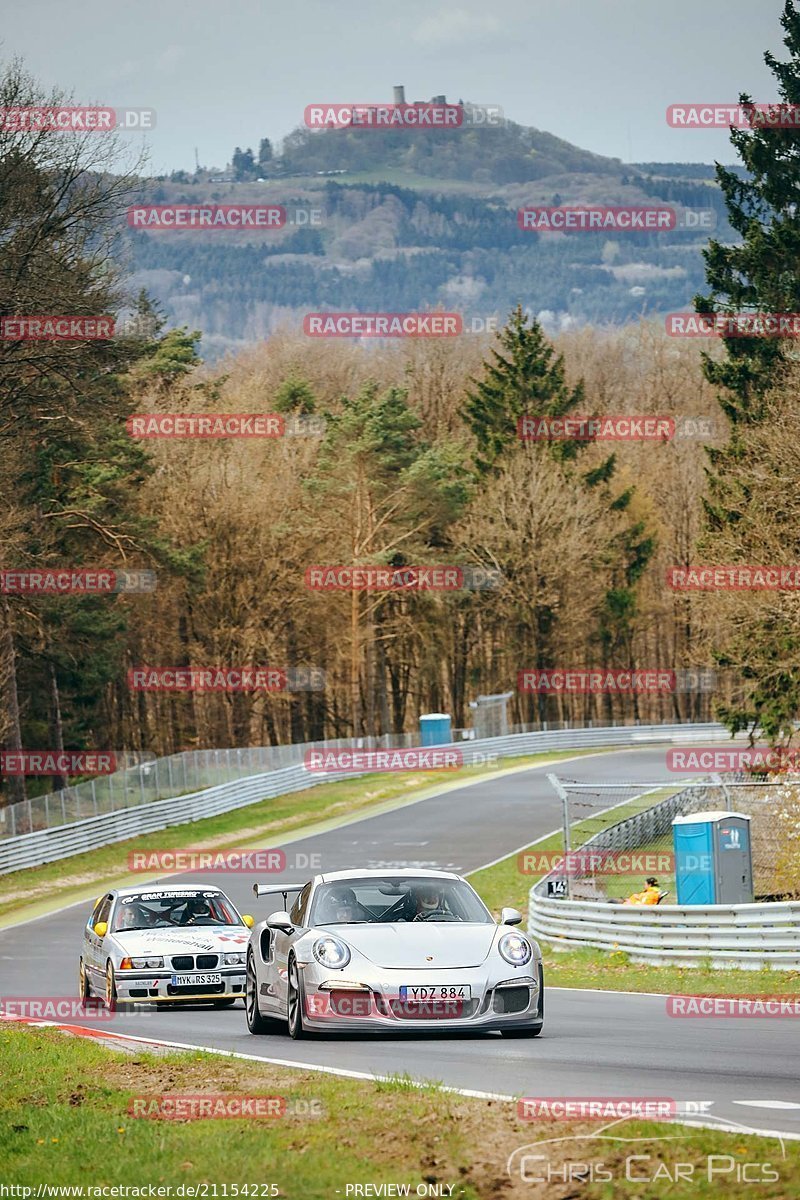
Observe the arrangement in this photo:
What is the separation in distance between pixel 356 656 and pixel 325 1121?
221ft

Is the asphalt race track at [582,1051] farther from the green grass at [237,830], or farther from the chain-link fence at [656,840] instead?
the green grass at [237,830]

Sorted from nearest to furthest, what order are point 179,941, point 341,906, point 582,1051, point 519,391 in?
1. point 582,1051
2. point 341,906
3. point 179,941
4. point 519,391

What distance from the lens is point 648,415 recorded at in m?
94.4

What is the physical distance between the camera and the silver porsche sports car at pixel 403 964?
1238 centimetres

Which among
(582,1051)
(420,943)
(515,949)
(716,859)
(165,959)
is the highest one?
(420,943)

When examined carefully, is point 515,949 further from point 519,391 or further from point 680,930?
point 519,391

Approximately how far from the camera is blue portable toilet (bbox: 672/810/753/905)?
A: 2516cm

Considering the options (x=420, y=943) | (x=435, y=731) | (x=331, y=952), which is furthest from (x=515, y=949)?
(x=435, y=731)

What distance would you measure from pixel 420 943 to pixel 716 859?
13383mm

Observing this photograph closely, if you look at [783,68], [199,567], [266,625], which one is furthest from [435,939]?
[266,625]

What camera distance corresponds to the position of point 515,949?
12.8 m

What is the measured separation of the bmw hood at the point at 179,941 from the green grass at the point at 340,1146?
8.31 m

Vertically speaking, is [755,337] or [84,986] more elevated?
[755,337]

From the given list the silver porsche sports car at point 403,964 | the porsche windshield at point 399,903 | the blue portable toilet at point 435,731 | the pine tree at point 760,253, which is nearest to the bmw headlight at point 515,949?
the silver porsche sports car at point 403,964
